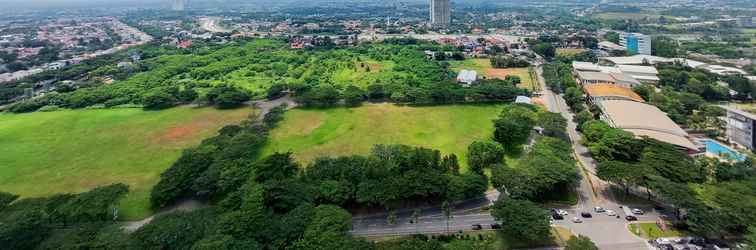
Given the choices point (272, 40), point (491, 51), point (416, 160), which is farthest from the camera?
point (272, 40)

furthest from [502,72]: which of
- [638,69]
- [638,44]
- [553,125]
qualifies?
[638,44]

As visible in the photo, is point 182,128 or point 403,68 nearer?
point 182,128

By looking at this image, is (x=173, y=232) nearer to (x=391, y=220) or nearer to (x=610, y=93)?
(x=391, y=220)

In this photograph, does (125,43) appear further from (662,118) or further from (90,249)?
(662,118)

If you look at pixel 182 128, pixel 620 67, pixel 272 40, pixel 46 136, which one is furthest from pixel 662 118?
pixel 272 40

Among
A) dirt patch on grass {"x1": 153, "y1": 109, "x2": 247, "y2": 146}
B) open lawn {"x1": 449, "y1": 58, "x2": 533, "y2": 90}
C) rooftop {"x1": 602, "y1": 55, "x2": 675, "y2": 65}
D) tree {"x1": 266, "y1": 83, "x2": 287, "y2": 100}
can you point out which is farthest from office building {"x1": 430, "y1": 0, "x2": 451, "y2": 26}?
dirt patch on grass {"x1": 153, "y1": 109, "x2": 247, "y2": 146}

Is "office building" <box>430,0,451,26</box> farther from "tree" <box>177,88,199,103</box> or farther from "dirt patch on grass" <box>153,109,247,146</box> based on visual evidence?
"dirt patch on grass" <box>153,109,247,146</box>
